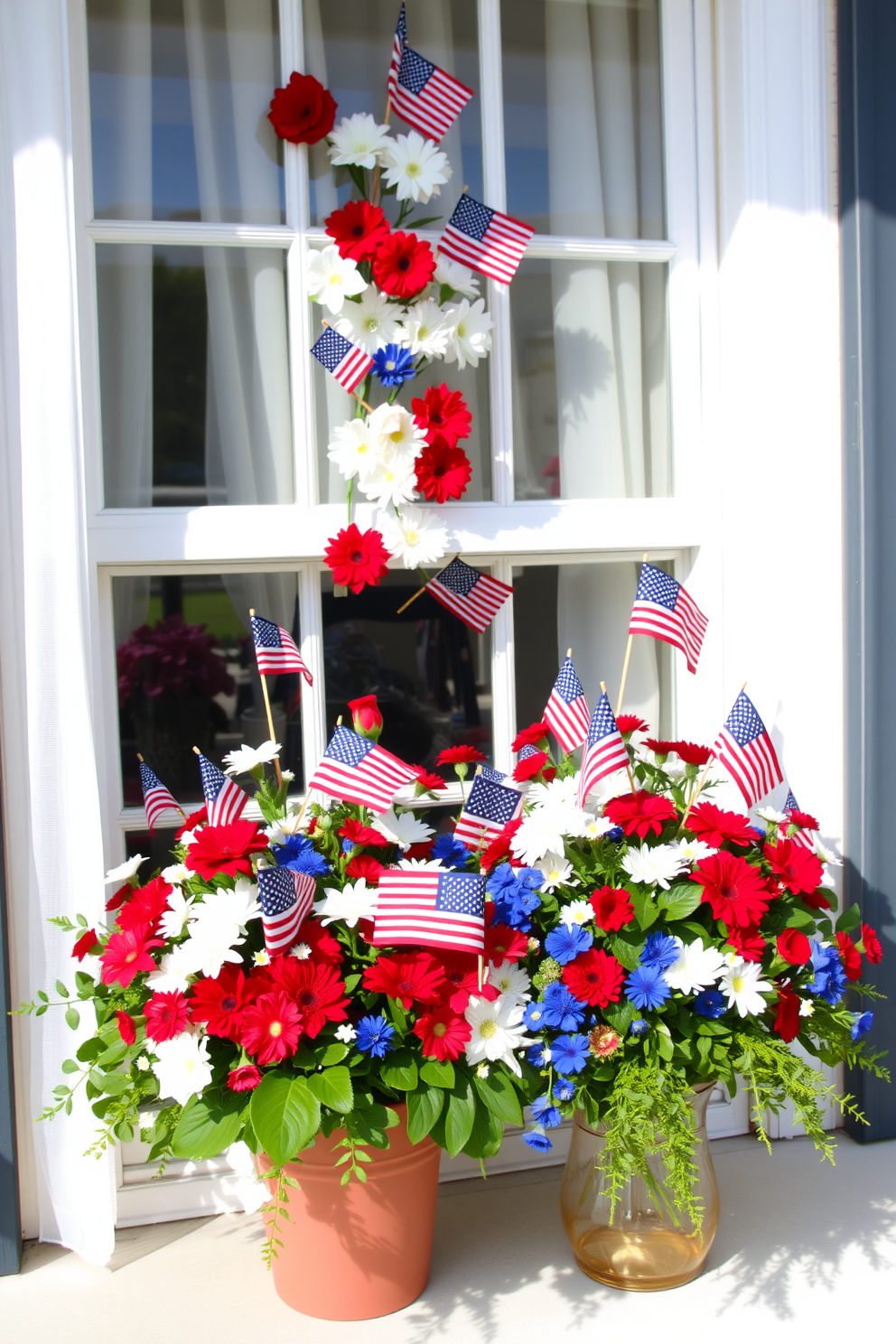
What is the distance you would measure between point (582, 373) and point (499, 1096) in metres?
1.32

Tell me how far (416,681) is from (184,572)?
472 millimetres

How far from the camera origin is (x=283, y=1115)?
142 cm

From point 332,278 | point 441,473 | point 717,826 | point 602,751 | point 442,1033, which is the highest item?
point 332,278

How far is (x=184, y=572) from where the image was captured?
1.94m

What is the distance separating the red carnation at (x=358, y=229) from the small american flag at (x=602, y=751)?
88 cm

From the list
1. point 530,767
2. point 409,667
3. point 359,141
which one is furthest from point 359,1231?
point 359,141

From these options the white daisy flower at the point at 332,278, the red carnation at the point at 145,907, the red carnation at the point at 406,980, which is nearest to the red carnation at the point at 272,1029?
the red carnation at the point at 406,980

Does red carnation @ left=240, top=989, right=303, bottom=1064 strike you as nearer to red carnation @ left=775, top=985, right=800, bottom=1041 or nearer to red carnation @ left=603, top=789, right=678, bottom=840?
red carnation @ left=603, top=789, right=678, bottom=840

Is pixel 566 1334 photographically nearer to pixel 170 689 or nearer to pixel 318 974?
pixel 318 974

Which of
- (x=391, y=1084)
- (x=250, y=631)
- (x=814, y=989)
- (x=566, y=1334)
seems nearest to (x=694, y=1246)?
(x=566, y=1334)

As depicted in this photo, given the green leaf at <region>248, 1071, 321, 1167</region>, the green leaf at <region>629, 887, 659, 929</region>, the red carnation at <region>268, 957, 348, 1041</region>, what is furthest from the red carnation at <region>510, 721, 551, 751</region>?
the green leaf at <region>248, 1071, 321, 1167</region>

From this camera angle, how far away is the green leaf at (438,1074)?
1487 millimetres

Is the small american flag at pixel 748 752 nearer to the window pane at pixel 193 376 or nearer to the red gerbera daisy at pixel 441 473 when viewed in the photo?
the red gerbera daisy at pixel 441 473

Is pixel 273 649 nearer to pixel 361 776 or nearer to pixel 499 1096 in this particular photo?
pixel 361 776
